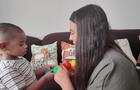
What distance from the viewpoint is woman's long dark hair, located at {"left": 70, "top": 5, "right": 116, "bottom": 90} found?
1128 millimetres

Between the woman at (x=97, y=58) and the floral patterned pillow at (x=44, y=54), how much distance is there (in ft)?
4.64

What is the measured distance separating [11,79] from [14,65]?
0.30ft

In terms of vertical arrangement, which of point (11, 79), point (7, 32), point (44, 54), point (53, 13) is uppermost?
point (7, 32)

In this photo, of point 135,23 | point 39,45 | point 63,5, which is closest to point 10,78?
point 39,45

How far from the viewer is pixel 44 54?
264 centimetres

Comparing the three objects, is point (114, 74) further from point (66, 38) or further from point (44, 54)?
point (66, 38)

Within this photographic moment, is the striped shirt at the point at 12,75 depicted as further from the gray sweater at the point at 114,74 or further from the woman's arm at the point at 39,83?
the gray sweater at the point at 114,74

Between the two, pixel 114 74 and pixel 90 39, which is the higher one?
pixel 90 39

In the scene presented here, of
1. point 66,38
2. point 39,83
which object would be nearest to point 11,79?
point 39,83

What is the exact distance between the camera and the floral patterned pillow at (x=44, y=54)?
8.54ft

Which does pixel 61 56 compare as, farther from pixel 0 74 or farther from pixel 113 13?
pixel 0 74

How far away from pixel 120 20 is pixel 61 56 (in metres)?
0.82

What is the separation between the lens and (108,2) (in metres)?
2.88

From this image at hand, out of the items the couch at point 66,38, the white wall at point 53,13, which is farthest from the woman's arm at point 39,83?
the white wall at point 53,13
